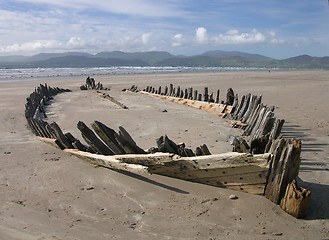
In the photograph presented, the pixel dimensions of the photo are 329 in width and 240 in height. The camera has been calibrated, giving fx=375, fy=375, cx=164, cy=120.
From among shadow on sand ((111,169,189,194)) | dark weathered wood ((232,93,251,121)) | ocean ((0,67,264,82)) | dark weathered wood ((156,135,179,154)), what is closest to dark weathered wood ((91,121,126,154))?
shadow on sand ((111,169,189,194))

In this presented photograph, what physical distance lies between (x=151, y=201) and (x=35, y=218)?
1.36 m

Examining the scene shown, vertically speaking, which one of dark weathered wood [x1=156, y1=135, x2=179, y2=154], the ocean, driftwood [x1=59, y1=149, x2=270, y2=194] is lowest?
driftwood [x1=59, y1=149, x2=270, y2=194]

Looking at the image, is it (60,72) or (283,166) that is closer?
(283,166)

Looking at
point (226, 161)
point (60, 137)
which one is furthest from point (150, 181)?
point (60, 137)

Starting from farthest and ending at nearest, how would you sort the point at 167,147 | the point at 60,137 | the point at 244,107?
the point at 244,107 < the point at 60,137 < the point at 167,147

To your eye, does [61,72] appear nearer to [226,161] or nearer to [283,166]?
[226,161]

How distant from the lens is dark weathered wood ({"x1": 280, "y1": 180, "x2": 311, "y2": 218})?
13.2 feet

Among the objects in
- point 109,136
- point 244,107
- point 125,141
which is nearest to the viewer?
point 125,141

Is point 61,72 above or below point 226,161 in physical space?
above

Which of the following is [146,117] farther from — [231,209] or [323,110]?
[231,209]

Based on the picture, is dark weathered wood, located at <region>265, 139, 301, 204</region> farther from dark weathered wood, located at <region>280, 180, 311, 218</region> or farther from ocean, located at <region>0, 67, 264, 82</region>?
ocean, located at <region>0, 67, 264, 82</region>

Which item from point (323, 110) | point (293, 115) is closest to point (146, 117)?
point (293, 115)

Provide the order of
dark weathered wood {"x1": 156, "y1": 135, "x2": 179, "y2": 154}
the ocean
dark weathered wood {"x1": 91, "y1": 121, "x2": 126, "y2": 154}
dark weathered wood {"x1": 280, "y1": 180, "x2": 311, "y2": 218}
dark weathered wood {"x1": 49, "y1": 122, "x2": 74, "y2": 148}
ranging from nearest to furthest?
dark weathered wood {"x1": 280, "y1": 180, "x2": 311, "y2": 218}, dark weathered wood {"x1": 156, "y1": 135, "x2": 179, "y2": 154}, dark weathered wood {"x1": 91, "y1": 121, "x2": 126, "y2": 154}, dark weathered wood {"x1": 49, "y1": 122, "x2": 74, "y2": 148}, the ocean

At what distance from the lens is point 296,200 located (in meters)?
4.08
